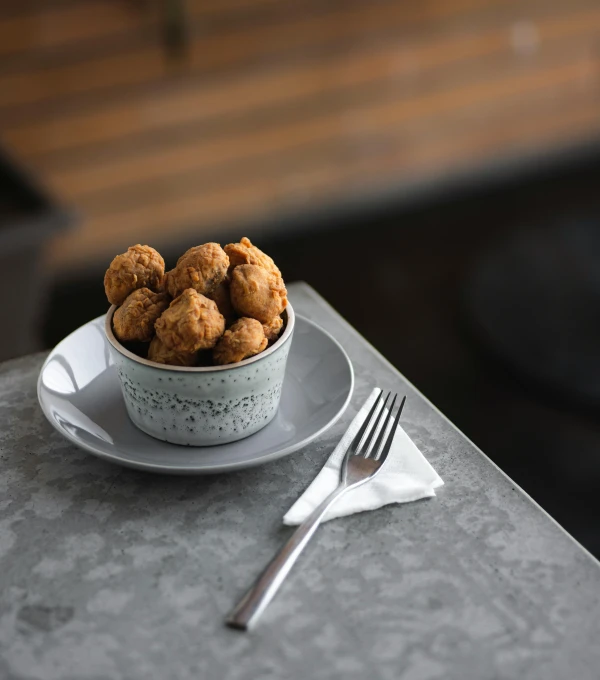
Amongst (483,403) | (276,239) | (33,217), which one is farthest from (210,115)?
(483,403)

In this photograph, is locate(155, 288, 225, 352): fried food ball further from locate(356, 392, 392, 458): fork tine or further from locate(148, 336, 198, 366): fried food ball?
locate(356, 392, 392, 458): fork tine

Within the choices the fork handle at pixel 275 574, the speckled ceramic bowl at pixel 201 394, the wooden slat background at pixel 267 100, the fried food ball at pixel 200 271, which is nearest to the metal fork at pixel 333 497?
the fork handle at pixel 275 574

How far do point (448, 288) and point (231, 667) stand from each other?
2.43 m

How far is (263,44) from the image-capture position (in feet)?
9.67

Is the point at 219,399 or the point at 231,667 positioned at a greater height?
the point at 219,399

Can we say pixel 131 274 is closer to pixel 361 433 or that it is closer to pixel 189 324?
pixel 189 324

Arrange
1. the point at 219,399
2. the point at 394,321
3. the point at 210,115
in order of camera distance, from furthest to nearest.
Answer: the point at 210,115, the point at 394,321, the point at 219,399

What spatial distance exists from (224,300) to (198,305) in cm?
6

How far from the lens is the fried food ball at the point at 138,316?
863 mm

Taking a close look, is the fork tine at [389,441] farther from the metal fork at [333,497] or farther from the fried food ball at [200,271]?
the fried food ball at [200,271]

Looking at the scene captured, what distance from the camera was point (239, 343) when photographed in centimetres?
85

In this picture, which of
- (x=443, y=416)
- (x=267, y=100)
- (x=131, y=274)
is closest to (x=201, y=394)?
(x=131, y=274)

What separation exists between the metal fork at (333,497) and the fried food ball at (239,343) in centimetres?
15

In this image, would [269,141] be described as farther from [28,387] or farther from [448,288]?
[28,387]
